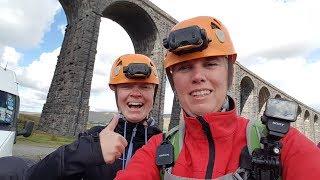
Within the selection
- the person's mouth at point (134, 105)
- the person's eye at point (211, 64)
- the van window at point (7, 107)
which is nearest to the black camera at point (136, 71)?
the person's mouth at point (134, 105)

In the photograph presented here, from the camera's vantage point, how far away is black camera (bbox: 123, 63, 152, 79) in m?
3.18

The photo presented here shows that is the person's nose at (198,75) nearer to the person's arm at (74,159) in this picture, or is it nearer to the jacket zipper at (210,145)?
the jacket zipper at (210,145)

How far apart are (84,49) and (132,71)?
49.9 feet

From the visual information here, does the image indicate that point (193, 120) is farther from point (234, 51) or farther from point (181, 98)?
point (234, 51)

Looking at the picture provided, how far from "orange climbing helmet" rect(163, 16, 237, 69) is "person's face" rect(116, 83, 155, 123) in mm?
1186

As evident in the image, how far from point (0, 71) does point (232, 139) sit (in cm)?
587

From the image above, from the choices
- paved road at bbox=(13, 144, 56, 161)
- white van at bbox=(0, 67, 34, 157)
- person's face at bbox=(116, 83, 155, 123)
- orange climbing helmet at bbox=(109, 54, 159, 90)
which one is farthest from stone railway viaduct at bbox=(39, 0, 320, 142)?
person's face at bbox=(116, 83, 155, 123)

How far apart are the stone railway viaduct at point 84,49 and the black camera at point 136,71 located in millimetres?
13887

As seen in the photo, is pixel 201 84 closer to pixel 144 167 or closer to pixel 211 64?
pixel 211 64

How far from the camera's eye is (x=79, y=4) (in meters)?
18.6

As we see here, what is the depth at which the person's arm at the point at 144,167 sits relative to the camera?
170 centimetres

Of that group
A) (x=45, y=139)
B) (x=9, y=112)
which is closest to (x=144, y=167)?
(x=9, y=112)

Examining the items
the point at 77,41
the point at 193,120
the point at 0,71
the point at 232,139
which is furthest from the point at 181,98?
the point at 77,41

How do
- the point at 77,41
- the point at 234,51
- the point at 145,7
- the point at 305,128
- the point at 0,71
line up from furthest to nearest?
1. the point at 305,128
2. the point at 145,7
3. the point at 77,41
4. the point at 0,71
5. the point at 234,51
